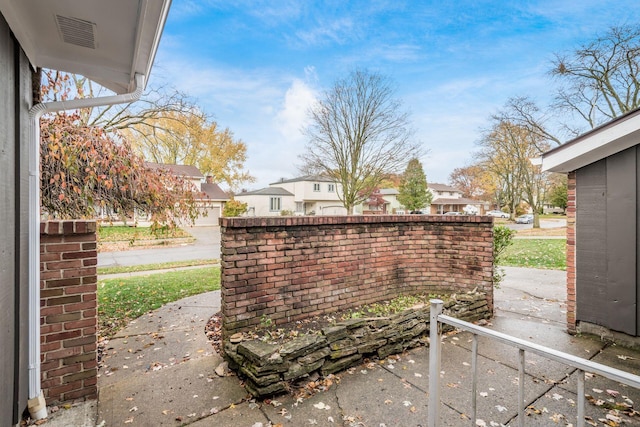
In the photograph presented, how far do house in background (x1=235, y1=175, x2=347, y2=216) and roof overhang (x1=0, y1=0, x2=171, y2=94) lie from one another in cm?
3119

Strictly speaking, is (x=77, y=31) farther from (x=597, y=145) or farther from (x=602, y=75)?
(x=602, y=75)

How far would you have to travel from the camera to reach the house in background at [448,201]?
150 ft

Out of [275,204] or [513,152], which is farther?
[275,204]

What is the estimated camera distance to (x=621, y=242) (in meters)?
3.52

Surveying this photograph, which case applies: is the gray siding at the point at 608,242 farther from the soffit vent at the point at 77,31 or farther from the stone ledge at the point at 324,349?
the soffit vent at the point at 77,31

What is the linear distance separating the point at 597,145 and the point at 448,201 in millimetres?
45532

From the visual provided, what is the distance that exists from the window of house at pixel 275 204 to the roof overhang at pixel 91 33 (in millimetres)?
31405

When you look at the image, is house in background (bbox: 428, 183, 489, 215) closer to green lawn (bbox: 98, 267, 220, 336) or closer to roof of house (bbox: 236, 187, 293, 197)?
roof of house (bbox: 236, 187, 293, 197)

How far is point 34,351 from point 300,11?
10.5m

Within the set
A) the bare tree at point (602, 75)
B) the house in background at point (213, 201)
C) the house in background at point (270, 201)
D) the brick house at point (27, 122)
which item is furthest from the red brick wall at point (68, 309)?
the house in background at point (270, 201)

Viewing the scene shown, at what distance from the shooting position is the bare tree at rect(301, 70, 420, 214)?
16.9 m

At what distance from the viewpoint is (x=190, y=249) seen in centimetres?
1417

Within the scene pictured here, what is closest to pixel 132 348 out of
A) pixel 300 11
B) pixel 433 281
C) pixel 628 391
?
pixel 433 281

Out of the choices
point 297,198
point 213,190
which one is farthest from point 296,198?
point 213,190
